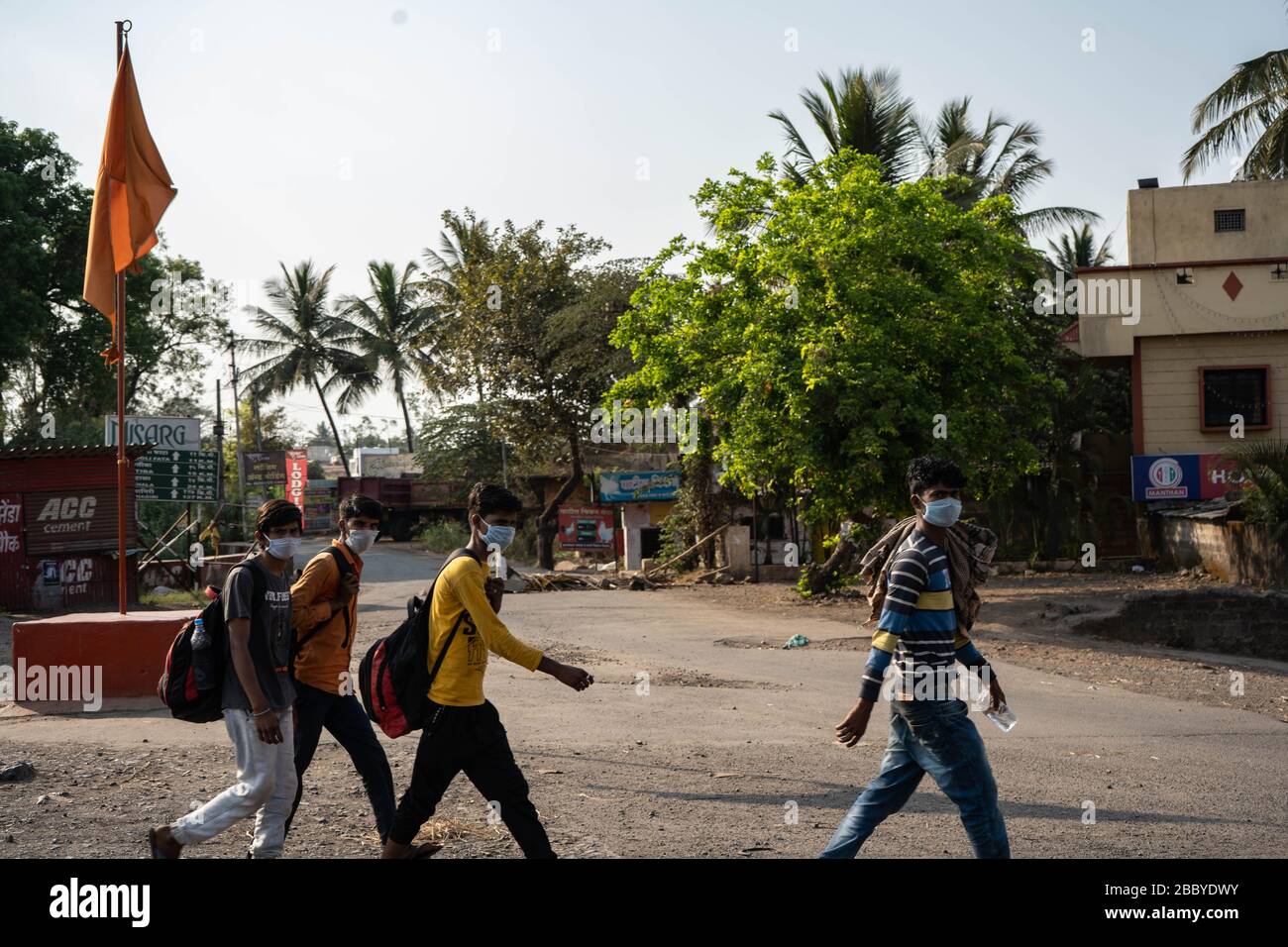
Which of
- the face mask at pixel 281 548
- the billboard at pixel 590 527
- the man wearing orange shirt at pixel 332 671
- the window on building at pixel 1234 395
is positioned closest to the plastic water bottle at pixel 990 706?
the man wearing orange shirt at pixel 332 671

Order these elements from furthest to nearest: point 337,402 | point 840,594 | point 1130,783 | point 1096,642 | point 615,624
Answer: point 337,402
point 840,594
point 615,624
point 1096,642
point 1130,783

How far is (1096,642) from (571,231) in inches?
911

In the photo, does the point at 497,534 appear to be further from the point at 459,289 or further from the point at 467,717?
the point at 459,289

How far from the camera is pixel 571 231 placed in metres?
36.5

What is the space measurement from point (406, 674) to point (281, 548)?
85cm

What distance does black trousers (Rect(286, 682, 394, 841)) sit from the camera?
5730 millimetres

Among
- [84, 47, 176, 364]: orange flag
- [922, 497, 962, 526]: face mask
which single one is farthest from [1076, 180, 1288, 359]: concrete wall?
[922, 497, 962, 526]: face mask

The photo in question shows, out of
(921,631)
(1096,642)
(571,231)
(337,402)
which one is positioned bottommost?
(1096,642)

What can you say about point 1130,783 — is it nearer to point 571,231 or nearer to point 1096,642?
point 1096,642

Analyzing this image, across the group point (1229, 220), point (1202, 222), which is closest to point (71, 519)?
point (1202, 222)

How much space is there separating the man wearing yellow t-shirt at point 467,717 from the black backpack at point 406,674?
3 cm

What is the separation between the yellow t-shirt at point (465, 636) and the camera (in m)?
4.88
